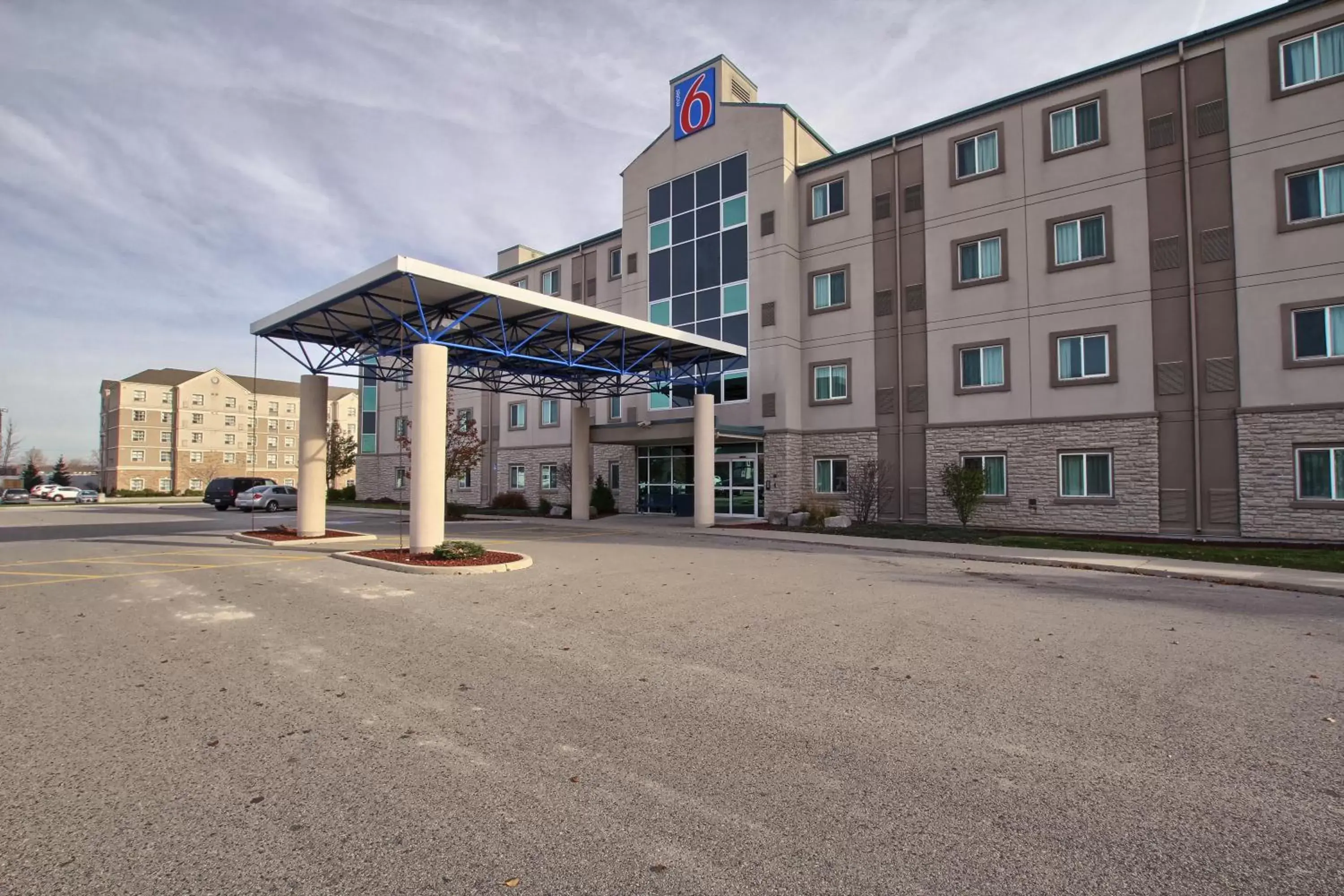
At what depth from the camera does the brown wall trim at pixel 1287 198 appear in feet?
58.5

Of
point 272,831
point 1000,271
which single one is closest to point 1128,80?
point 1000,271

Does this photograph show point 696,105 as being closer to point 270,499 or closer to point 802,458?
point 802,458

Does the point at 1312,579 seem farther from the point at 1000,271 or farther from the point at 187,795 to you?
the point at 187,795

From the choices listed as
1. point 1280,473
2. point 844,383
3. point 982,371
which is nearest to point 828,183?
point 844,383

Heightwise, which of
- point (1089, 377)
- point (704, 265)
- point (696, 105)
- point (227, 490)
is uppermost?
point (696, 105)

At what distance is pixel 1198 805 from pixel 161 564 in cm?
1685

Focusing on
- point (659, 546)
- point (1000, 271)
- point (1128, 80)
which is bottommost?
point (659, 546)

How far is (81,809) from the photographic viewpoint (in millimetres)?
3725

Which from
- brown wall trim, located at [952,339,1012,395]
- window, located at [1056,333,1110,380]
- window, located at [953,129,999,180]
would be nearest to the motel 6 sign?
window, located at [953,129,999,180]

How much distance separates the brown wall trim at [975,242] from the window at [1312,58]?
7.52 meters

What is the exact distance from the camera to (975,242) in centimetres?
2350

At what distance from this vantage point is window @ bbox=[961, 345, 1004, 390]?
2278 cm

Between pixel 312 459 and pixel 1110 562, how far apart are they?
19.4 metres

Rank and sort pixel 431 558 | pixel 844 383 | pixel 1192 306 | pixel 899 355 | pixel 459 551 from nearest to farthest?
pixel 459 551
pixel 431 558
pixel 1192 306
pixel 899 355
pixel 844 383
